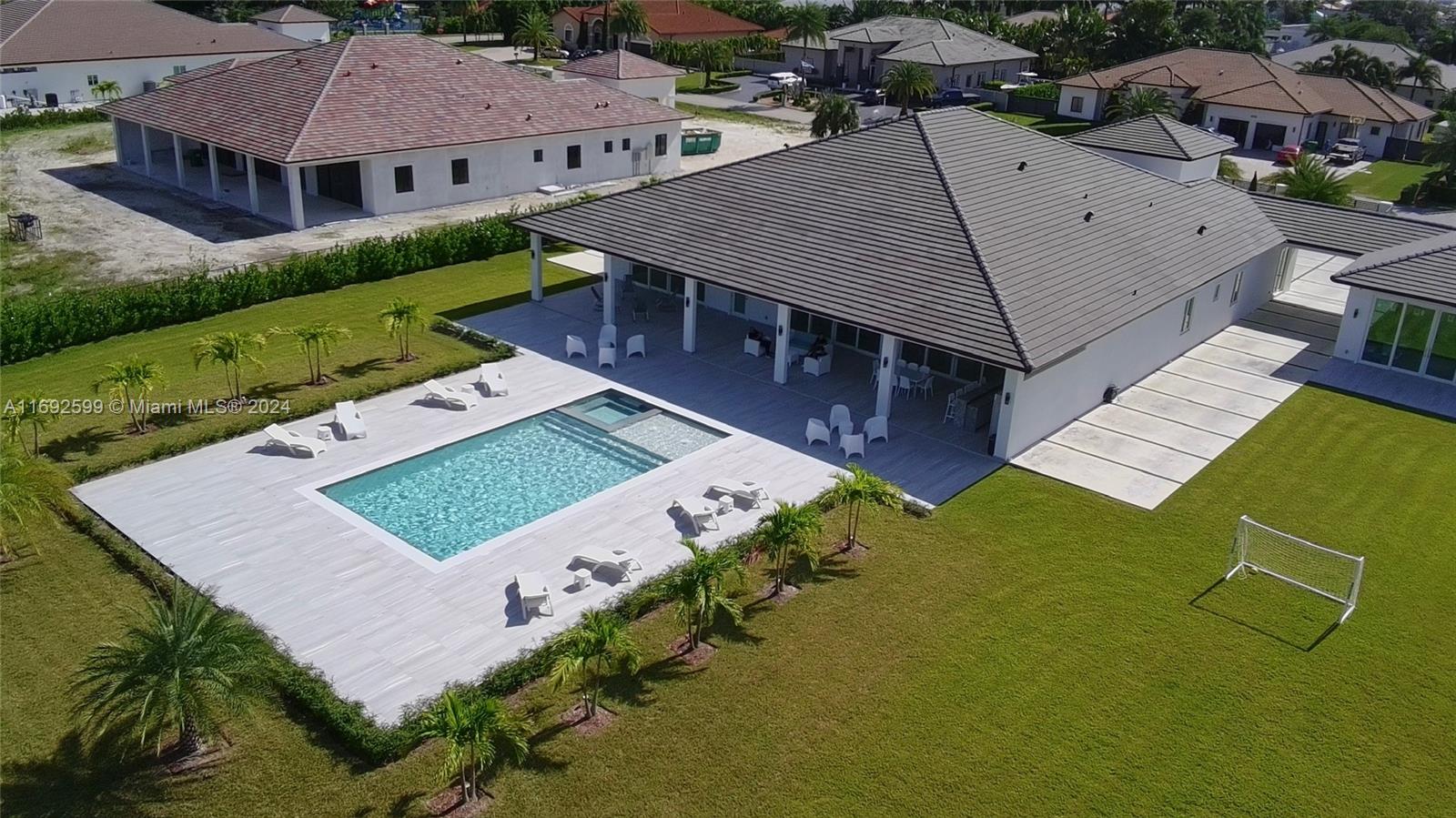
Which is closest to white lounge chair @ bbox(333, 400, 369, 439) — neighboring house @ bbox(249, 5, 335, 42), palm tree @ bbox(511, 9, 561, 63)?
palm tree @ bbox(511, 9, 561, 63)

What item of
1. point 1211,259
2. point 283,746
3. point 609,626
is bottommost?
point 283,746

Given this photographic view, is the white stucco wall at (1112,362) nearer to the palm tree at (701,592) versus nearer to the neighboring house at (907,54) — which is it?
the palm tree at (701,592)

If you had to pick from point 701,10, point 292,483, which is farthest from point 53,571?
point 701,10

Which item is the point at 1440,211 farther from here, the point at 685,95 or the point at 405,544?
the point at 405,544

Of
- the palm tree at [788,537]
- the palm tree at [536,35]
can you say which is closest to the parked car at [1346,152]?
the palm tree at [536,35]

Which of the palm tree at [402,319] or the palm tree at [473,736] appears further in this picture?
the palm tree at [402,319]

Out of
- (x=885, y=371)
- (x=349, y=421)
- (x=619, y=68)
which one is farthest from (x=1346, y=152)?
(x=349, y=421)

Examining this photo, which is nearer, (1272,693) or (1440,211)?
(1272,693)
